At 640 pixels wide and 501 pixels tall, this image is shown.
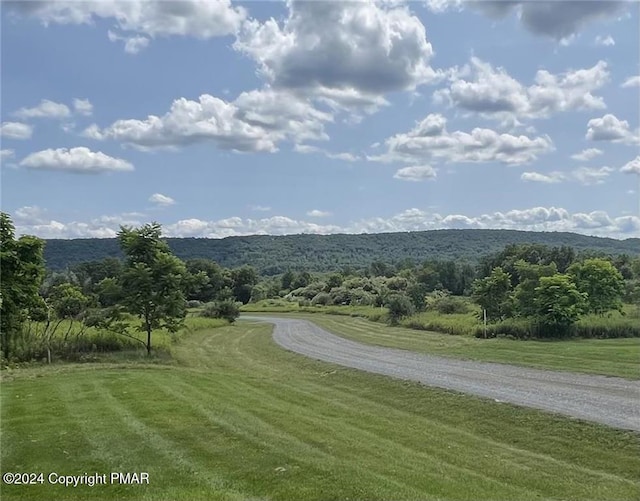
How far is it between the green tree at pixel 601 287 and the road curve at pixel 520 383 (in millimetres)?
13772

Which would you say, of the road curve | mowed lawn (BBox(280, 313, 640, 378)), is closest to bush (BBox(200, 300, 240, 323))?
mowed lawn (BBox(280, 313, 640, 378))

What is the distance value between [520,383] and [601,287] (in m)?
20.7

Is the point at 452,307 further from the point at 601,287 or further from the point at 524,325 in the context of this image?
the point at 524,325

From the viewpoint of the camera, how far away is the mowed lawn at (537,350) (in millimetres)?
18859

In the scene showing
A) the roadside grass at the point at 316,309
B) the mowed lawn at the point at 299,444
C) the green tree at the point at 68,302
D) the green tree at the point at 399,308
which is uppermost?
the green tree at the point at 68,302

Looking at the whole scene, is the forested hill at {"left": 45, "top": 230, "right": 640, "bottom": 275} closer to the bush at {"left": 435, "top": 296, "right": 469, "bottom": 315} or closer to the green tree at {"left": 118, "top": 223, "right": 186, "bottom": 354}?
the bush at {"left": 435, "top": 296, "right": 469, "bottom": 315}

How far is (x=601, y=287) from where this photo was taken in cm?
3409

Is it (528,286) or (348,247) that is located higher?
(348,247)

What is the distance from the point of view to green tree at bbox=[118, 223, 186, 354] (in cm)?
2486

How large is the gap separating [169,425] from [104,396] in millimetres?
3978

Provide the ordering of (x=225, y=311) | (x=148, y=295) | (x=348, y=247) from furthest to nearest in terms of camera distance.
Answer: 1. (x=348, y=247)
2. (x=225, y=311)
3. (x=148, y=295)

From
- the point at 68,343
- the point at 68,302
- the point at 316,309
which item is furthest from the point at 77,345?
the point at 316,309

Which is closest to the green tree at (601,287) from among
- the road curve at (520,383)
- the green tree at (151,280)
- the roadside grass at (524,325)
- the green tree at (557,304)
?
the roadside grass at (524,325)

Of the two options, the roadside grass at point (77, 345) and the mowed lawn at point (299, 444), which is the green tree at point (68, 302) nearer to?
the roadside grass at point (77, 345)
